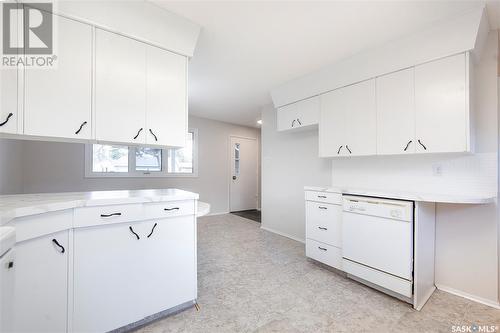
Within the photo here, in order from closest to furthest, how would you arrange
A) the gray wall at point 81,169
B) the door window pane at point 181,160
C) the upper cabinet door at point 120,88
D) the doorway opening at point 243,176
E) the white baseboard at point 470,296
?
A: 1. the upper cabinet door at point 120,88
2. the white baseboard at point 470,296
3. the gray wall at point 81,169
4. the door window pane at point 181,160
5. the doorway opening at point 243,176

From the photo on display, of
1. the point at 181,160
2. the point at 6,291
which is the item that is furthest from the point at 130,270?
the point at 181,160

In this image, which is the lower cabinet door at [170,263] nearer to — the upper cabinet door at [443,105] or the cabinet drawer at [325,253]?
the cabinet drawer at [325,253]

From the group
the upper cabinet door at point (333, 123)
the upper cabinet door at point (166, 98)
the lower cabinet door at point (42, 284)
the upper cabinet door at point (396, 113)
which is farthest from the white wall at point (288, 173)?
the lower cabinet door at point (42, 284)

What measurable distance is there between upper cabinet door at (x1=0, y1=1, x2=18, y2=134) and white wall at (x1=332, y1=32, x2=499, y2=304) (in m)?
3.36

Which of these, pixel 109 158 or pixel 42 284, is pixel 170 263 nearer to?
pixel 42 284

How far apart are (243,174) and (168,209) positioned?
4.40 m

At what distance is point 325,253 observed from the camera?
2.51 m

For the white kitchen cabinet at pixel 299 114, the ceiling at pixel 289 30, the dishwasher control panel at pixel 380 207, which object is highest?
the ceiling at pixel 289 30

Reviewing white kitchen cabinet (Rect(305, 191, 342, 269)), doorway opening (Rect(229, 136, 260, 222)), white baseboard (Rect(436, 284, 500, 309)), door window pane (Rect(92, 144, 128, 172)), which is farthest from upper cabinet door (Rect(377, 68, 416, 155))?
door window pane (Rect(92, 144, 128, 172))

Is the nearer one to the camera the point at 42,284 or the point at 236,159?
the point at 42,284

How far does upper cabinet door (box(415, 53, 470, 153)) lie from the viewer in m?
1.78

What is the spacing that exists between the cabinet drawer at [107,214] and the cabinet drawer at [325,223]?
1.95 m

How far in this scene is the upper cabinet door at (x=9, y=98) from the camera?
1247 mm

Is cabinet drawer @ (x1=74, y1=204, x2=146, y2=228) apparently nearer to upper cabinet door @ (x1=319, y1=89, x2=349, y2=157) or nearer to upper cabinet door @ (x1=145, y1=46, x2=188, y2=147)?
upper cabinet door @ (x1=145, y1=46, x2=188, y2=147)
